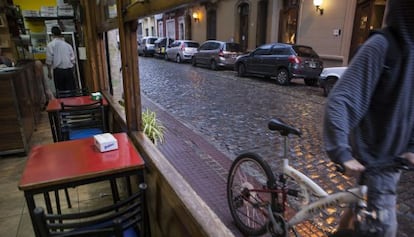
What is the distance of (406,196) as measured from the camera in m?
3.24

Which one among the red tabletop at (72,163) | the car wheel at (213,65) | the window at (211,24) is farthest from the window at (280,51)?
the window at (211,24)

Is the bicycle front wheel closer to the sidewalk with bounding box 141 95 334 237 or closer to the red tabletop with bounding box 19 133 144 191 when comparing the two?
the sidewalk with bounding box 141 95 334 237

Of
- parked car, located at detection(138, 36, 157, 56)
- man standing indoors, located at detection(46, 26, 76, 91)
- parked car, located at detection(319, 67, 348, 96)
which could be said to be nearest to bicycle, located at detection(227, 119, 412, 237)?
man standing indoors, located at detection(46, 26, 76, 91)

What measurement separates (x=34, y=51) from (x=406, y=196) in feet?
26.6

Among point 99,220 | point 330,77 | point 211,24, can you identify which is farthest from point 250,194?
point 211,24

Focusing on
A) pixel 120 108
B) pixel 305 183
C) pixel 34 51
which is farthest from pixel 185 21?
pixel 305 183

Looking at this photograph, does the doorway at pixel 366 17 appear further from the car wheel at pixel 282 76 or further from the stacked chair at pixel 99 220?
the stacked chair at pixel 99 220

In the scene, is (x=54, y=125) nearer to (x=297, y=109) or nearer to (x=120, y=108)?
(x=120, y=108)

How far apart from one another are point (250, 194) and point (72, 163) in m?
1.44

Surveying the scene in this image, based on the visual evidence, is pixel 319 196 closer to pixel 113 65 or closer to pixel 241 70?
pixel 113 65

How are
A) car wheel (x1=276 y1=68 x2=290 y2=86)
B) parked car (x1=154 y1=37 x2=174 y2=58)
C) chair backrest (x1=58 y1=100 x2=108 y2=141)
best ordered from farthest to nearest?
parked car (x1=154 y1=37 x2=174 y2=58)
car wheel (x1=276 y1=68 x2=290 y2=86)
chair backrest (x1=58 y1=100 x2=108 y2=141)

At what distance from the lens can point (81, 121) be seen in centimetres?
360

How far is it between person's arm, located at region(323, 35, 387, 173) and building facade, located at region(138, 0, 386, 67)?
212 inches

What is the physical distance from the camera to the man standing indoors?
5707mm
